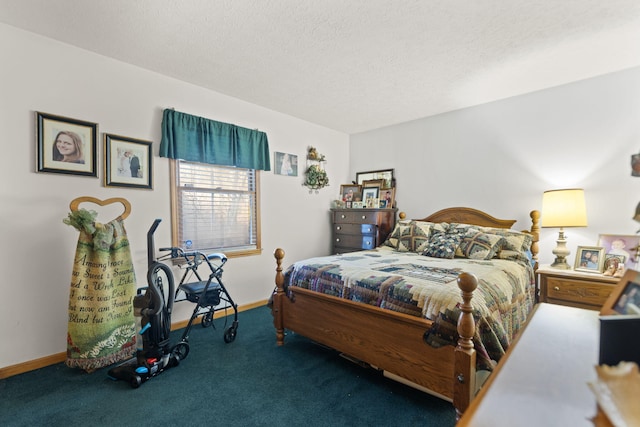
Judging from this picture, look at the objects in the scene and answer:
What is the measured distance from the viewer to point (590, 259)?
107 inches

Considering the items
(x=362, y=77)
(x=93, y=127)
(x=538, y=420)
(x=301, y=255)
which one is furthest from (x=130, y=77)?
(x=538, y=420)

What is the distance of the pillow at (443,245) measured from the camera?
3.01 m

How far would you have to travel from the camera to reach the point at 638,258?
21.7 inches

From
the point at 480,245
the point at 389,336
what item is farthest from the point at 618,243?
the point at 389,336

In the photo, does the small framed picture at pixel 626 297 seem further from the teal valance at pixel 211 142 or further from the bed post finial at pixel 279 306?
the teal valance at pixel 211 142

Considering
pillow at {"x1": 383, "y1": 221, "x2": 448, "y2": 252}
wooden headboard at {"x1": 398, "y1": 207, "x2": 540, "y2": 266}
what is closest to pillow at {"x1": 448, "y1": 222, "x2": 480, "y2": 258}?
pillow at {"x1": 383, "y1": 221, "x2": 448, "y2": 252}

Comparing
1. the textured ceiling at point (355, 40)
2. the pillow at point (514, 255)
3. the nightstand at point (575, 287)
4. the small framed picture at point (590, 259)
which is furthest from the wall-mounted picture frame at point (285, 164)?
the small framed picture at point (590, 259)

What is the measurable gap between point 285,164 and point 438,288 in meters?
2.80

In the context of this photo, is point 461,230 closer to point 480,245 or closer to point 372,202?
point 480,245

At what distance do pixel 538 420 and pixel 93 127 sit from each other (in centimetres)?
327

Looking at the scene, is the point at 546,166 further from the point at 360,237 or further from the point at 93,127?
the point at 93,127

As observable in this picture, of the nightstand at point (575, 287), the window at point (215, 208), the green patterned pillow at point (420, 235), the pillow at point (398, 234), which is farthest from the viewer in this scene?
the pillow at point (398, 234)

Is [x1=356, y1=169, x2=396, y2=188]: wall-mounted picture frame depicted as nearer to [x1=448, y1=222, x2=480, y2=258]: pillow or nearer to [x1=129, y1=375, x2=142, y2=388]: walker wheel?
[x1=448, y1=222, x2=480, y2=258]: pillow

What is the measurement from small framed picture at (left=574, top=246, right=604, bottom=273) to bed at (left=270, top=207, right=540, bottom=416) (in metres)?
0.38
